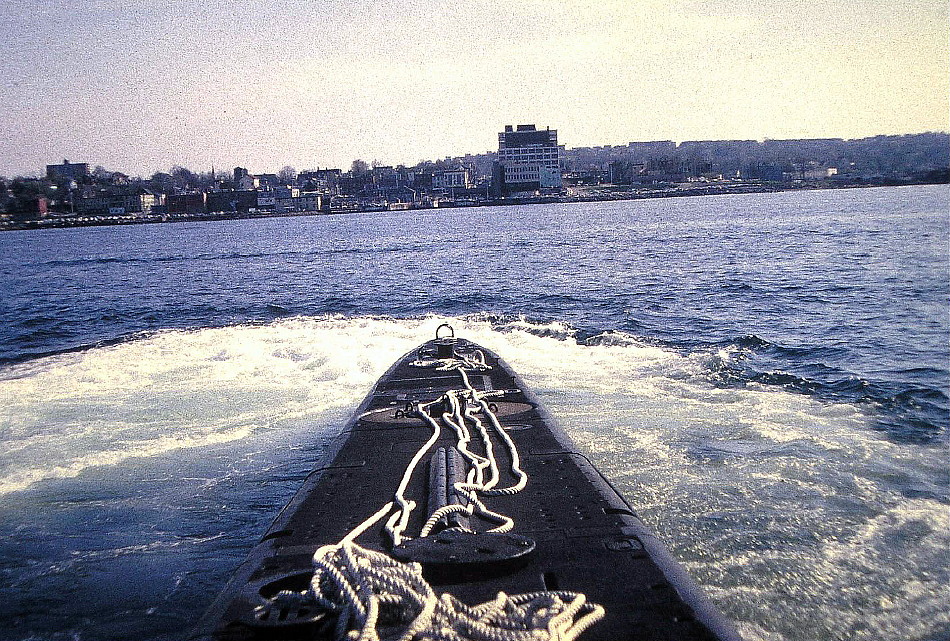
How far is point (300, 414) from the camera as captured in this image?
42.0 feet

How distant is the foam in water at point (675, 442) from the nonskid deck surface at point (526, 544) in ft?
4.83

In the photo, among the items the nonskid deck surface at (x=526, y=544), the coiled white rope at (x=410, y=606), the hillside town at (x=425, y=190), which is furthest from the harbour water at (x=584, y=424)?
the hillside town at (x=425, y=190)

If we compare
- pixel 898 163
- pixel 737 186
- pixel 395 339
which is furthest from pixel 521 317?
pixel 737 186

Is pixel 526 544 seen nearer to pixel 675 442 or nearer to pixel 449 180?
pixel 675 442

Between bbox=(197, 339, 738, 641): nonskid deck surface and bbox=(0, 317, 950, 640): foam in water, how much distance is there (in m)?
1.47

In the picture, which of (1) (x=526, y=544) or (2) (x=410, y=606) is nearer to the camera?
(2) (x=410, y=606)

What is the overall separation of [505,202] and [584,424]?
162m

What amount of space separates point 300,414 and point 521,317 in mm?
11905

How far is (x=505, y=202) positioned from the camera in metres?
171

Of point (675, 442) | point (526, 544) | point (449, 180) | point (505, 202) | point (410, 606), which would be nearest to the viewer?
point (410, 606)

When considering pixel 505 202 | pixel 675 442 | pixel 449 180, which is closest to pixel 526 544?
pixel 675 442

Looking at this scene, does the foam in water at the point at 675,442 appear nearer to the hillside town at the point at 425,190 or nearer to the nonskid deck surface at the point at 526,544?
the nonskid deck surface at the point at 526,544

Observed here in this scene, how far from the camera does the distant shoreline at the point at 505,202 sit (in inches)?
5822

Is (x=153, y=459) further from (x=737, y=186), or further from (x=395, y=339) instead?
(x=737, y=186)
